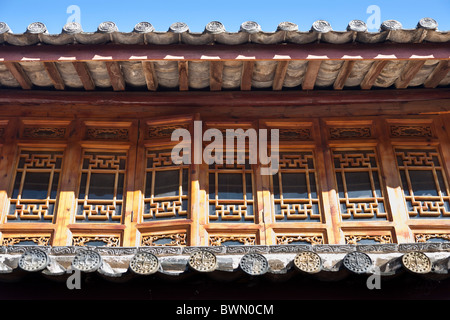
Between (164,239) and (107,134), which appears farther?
(107,134)

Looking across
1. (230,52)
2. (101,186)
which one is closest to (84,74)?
(101,186)

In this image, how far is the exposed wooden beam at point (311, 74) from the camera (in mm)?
6410

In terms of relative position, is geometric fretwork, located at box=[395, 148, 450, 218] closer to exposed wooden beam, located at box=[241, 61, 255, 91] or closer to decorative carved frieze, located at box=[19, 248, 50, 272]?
exposed wooden beam, located at box=[241, 61, 255, 91]

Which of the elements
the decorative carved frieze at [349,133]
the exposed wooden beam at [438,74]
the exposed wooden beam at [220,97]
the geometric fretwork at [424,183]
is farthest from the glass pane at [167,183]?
the exposed wooden beam at [438,74]

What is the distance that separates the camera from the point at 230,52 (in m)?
6.14

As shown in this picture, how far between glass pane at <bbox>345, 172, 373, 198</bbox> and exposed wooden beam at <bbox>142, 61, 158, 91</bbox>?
247 centimetres

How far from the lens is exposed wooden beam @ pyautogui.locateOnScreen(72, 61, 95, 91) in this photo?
641 cm

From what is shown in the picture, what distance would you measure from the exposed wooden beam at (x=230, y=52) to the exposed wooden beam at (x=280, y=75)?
0.90 ft

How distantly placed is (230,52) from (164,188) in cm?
168

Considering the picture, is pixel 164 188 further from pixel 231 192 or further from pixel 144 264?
pixel 144 264

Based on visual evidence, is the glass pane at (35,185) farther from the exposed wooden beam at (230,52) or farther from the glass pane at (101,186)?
the exposed wooden beam at (230,52)

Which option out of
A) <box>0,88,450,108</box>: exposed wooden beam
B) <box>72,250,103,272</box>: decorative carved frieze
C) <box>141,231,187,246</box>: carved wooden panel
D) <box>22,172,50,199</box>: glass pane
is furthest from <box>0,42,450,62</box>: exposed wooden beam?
<box>72,250,103,272</box>: decorative carved frieze

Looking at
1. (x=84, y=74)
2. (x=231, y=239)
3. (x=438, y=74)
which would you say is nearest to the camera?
(x=231, y=239)
